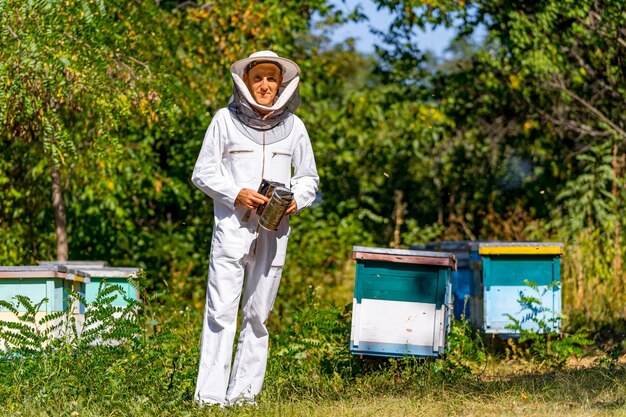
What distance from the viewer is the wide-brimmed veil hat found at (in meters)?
5.27

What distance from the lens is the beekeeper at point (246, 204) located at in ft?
16.8

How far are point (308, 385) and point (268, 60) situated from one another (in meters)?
1.91

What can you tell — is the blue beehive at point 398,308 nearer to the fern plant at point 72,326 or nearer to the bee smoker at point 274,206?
the bee smoker at point 274,206

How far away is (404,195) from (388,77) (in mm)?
2377

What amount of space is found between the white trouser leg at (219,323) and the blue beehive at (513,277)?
2.55m

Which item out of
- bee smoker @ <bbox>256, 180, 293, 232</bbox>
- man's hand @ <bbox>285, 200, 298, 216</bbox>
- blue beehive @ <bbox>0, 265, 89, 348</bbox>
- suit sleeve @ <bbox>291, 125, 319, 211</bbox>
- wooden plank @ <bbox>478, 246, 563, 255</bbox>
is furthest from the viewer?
wooden plank @ <bbox>478, 246, 563, 255</bbox>

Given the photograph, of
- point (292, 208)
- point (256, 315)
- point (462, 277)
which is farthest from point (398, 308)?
point (462, 277)

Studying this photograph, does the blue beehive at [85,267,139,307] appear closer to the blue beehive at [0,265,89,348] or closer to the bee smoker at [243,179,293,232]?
the blue beehive at [0,265,89,348]

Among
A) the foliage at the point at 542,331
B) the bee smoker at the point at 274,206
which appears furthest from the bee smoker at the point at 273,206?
the foliage at the point at 542,331

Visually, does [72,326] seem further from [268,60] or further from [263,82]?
[268,60]

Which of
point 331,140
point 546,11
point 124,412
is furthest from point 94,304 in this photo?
point 546,11

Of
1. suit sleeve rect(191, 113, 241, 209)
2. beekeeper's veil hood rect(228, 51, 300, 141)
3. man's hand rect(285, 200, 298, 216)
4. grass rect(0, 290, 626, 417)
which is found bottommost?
grass rect(0, 290, 626, 417)

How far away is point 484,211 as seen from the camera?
1319 centimetres

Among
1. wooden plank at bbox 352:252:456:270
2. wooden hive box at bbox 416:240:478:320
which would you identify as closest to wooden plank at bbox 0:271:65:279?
wooden plank at bbox 352:252:456:270
